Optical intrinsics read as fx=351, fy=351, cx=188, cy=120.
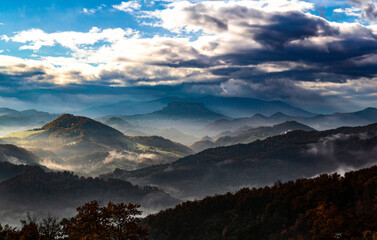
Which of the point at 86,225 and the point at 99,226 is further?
the point at 86,225

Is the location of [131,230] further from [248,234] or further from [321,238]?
[248,234]

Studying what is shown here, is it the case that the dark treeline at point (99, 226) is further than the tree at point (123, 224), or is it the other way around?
the tree at point (123, 224)

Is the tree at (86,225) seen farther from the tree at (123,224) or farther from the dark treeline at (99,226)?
the tree at (123,224)

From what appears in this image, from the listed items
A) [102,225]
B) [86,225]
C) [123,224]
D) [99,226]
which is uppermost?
[86,225]

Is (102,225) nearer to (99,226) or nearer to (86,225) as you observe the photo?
(99,226)

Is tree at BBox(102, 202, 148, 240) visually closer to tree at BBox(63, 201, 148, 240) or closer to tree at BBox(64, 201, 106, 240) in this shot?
tree at BBox(63, 201, 148, 240)

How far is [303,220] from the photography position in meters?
167

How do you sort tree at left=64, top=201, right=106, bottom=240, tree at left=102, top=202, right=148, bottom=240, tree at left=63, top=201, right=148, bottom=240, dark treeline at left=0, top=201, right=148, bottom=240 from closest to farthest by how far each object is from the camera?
tree at left=64, top=201, right=106, bottom=240, tree at left=63, top=201, right=148, bottom=240, dark treeline at left=0, top=201, right=148, bottom=240, tree at left=102, top=202, right=148, bottom=240

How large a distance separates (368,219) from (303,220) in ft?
192

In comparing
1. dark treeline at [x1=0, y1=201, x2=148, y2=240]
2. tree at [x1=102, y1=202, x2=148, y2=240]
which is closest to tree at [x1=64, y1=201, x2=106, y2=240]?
dark treeline at [x1=0, y1=201, x2=148, y2=240]

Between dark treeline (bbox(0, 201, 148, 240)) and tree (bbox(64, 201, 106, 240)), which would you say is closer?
tree (bbox(64, 201, 106, 240))

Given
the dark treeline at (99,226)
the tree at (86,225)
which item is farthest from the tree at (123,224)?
the tree at (86,225)

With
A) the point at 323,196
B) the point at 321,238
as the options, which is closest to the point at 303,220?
the point at 323,196

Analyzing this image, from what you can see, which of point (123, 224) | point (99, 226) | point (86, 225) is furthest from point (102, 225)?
point (123, 224)
